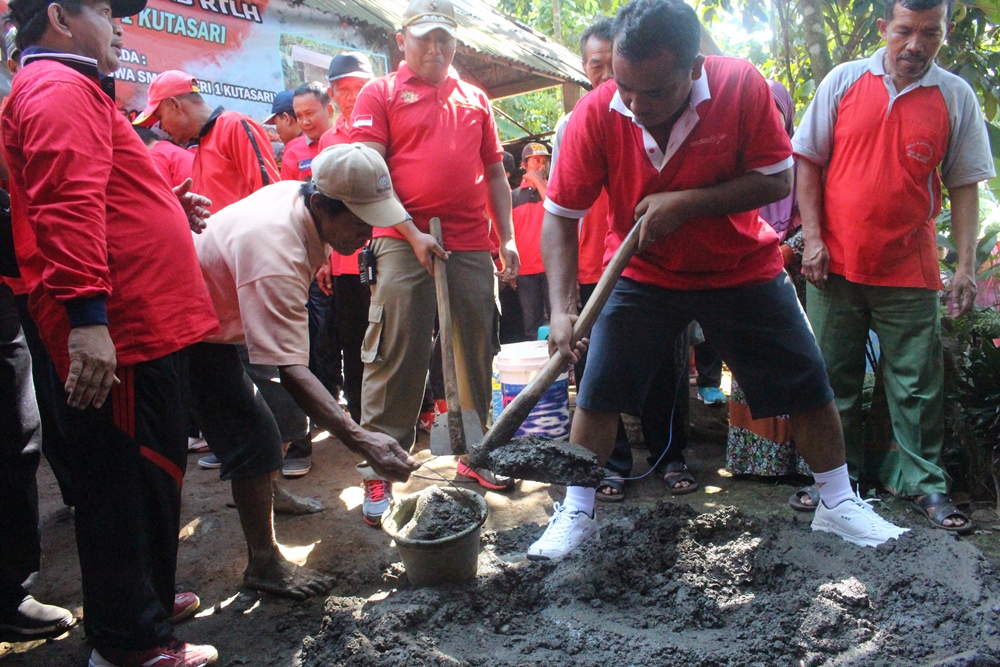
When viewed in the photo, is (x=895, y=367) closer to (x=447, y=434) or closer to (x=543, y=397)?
(x=543, y=397)

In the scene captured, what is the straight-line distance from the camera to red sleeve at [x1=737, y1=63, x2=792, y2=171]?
8.16 feet

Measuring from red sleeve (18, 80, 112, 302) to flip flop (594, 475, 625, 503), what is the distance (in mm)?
2623

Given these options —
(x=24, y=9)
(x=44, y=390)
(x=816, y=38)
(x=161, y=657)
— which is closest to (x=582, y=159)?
(x=24, y=9)

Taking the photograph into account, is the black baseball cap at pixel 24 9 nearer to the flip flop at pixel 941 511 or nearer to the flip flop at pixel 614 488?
the flip flop at pixel 614 488

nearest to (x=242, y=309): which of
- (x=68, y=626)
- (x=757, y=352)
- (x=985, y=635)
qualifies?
(x=68, y=626)

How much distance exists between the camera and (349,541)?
3.28 metres

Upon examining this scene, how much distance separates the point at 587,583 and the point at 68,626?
76.8 inches

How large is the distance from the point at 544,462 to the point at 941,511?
1954 millimetres

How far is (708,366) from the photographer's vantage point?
217 inches

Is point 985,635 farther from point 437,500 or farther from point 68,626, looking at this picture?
point 68,626

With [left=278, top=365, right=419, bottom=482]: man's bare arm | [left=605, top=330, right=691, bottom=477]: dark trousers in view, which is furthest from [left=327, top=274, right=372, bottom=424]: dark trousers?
[left=278, top=365, right=419, bottom=482]: man's bare arm

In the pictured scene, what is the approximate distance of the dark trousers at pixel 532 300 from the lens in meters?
6.57

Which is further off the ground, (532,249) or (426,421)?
(532,249)

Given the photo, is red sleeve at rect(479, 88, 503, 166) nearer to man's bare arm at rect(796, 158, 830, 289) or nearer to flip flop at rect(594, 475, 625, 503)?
man's bare arm at rect(796, 158, 830, 289)
